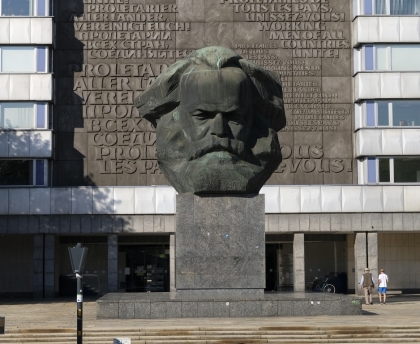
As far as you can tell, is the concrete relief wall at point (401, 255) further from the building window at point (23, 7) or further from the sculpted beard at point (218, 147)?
the sculpted beard at point (218, 147)

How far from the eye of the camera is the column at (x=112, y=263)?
4647 centimetres

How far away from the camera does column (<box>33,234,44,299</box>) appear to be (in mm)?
46781

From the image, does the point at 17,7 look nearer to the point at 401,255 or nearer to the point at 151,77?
the point at 151,77

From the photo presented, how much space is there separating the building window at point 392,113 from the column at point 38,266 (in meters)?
17.7

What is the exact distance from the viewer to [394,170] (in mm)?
47312

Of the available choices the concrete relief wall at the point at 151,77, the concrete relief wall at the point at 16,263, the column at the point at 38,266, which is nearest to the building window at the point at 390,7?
the concrete relief wall at the point at 151,77

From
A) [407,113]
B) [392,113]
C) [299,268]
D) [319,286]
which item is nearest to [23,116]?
[299,268]

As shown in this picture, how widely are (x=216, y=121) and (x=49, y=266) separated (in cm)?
2317

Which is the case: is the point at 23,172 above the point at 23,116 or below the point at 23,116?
below

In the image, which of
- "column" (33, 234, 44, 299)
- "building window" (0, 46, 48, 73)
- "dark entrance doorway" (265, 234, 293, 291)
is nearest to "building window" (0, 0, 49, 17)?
"building window" (0, 46, 48, 73)

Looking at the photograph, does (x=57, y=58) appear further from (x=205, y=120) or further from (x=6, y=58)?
(x=205, y=120)

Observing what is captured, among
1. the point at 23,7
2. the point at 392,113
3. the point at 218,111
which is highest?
the point at 23,7

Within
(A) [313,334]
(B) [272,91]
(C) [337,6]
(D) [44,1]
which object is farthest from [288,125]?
(A) [313,334]

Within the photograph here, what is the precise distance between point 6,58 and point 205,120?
23036 millimetres
